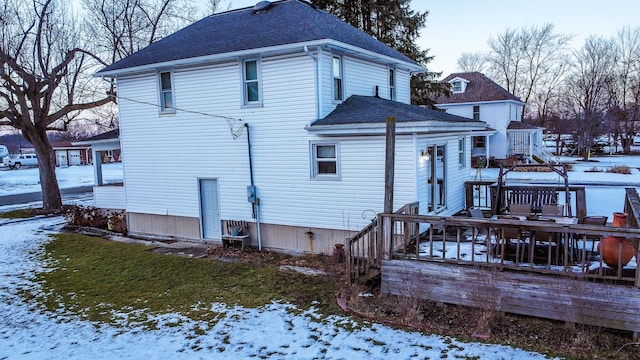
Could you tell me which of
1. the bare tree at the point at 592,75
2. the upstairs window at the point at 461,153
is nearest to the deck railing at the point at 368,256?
the upstairs window at the point at 461,153

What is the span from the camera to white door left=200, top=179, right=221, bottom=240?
43.7 ft

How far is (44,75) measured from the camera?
1948cm

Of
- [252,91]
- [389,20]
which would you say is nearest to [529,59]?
[389,20]

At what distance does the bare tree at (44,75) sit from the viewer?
61.3 ft

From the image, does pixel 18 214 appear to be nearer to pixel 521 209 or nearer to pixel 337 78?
pixel 337 78

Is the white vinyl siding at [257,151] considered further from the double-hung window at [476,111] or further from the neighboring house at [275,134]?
the double-hung window at [476,111]

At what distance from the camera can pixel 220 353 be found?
6.58 m

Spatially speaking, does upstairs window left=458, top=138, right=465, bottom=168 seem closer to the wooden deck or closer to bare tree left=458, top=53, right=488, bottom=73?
the wooden deck

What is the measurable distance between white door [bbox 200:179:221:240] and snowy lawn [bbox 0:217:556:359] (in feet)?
16.3

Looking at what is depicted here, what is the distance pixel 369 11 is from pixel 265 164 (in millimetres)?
15168

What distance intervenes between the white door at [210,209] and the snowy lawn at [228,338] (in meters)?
4.98

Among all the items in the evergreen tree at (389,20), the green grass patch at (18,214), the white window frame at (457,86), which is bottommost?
the green grass patch at (18,214)

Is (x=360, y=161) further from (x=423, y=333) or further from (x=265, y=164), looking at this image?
(x=423, y=333)

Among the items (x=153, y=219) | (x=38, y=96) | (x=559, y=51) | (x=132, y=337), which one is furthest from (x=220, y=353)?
(x=559, y=51)
